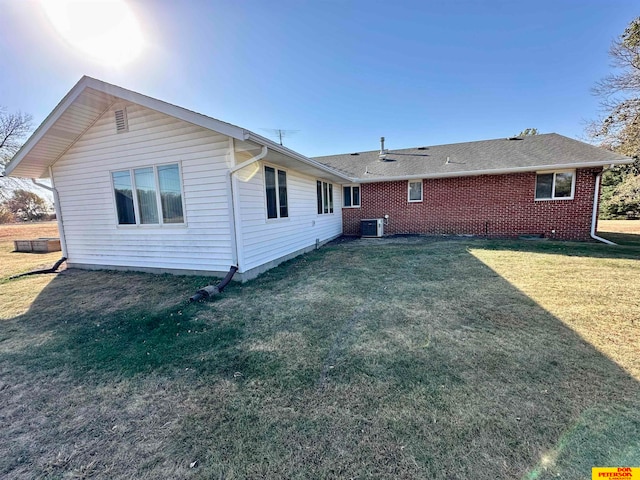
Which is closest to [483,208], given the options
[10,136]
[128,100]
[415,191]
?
[415,191]

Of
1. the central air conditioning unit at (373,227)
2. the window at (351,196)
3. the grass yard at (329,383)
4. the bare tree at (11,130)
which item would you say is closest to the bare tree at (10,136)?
the bare tree at (11,130)

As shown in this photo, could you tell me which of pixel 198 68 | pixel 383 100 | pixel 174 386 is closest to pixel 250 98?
pixel 198 68

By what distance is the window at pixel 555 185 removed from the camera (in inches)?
388

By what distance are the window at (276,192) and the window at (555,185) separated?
392 inches

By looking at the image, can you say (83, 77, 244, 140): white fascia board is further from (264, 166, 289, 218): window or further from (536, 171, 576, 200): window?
(536, 171, 576, 200): window

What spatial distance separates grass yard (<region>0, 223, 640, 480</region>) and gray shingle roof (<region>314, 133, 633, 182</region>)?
6.71 m

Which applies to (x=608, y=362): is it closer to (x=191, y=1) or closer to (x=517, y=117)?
(x=191, y=1)

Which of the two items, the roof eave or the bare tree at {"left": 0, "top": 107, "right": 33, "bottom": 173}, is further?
the bare tree at {"left": 0, "top": 107, "right": 33, "bottom": 173}

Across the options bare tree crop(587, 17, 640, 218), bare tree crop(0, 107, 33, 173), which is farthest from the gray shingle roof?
bare tree crop(0, 107, 33, 173)

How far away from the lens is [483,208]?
11023 millimetres

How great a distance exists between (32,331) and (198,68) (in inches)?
292

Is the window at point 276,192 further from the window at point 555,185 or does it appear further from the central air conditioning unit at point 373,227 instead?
the window at point 555,185

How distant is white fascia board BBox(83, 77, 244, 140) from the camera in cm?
466
